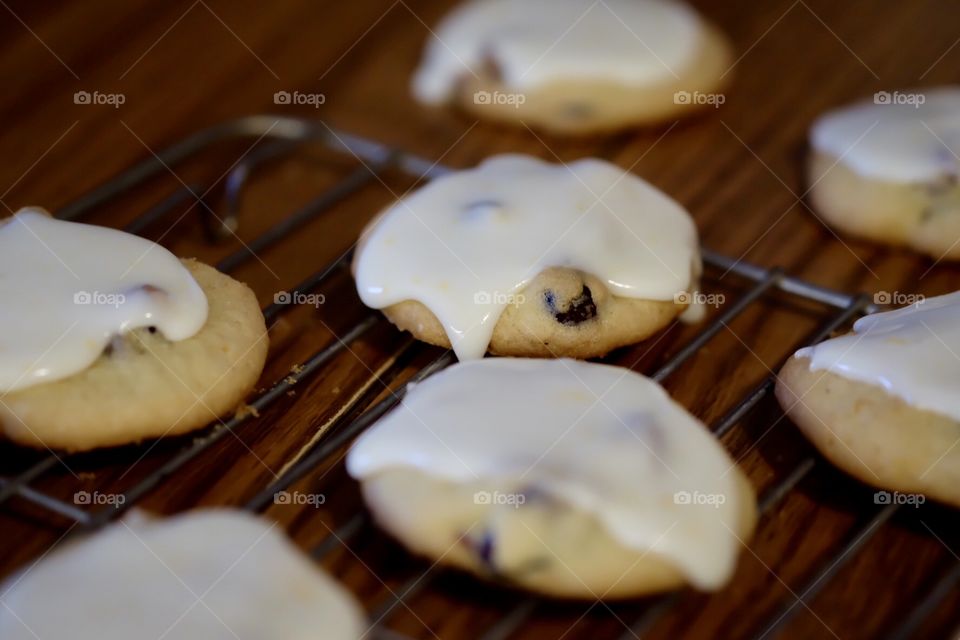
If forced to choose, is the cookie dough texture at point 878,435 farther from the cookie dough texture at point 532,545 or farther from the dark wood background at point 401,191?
the cookie dough texture at point 532,545

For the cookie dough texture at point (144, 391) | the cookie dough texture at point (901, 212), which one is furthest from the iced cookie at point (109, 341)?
the cookie dough texture at point (901, 212)

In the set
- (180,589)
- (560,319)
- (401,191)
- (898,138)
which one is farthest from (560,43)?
(180,589)

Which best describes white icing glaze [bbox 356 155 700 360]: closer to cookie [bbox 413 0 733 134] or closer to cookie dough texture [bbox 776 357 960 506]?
cookie dough texture [bbox 776 357 960 506]

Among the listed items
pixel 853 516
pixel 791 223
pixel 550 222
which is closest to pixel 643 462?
pixel 853 516

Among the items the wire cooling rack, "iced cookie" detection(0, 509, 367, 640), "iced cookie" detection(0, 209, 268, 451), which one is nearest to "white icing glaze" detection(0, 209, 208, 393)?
"iced cookie" detection(0, 209, 268, 451)

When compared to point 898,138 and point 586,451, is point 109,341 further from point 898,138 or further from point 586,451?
point 898,138
